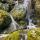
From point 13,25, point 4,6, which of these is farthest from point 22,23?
point 4,6

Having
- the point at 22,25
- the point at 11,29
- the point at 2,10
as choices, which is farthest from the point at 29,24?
the point at 2,10

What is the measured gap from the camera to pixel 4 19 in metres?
1.07

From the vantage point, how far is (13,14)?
3.74ft

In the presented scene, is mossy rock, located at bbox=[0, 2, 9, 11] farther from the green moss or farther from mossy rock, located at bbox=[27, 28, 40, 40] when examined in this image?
mossy rock, located at bbox=[27, 28, 40, 40]

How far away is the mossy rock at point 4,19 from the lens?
1051 millimetres

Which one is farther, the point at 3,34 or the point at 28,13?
the point at 28,13

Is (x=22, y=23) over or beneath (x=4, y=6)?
beneath

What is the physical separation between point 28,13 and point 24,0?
0.13 m

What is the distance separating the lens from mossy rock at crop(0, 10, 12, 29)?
3.45 feet

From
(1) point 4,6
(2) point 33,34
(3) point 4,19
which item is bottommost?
(2) point 33,34

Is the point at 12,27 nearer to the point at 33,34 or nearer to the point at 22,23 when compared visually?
the point at 22,23

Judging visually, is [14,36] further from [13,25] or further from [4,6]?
[4,6]

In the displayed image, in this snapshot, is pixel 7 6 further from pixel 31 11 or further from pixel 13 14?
pixel 31 11

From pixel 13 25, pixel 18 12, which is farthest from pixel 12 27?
pixel 18 12
